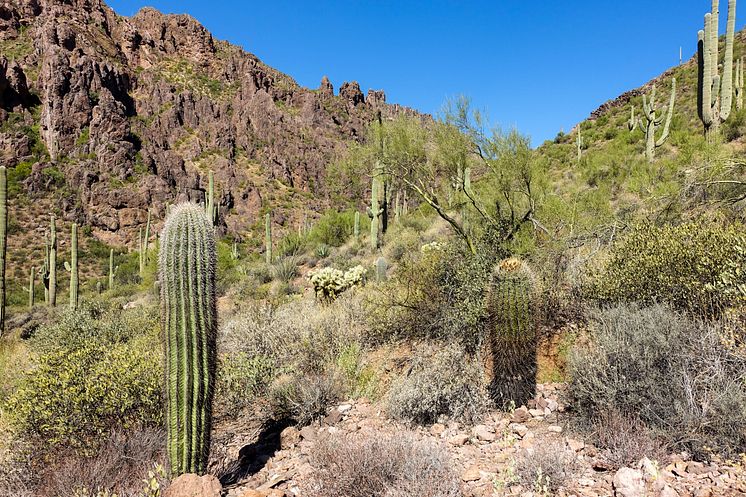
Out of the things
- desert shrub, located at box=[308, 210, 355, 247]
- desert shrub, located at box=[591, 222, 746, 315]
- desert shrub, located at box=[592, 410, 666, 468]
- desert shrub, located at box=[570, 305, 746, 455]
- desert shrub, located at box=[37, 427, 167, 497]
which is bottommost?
desert shrub, located at box=[37, 427, 167, 497]

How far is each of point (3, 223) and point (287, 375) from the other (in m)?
7.58

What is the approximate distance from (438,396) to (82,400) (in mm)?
3426

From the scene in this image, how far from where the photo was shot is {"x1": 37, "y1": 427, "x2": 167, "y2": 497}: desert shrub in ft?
10.8

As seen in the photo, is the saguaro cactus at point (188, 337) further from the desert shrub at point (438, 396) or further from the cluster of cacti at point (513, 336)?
the cluster of cacti at point (513, 336)

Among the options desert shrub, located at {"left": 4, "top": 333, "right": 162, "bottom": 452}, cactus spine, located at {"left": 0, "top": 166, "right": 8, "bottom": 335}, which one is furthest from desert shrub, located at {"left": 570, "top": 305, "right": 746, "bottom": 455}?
cactus spine, located at {"left": 0, "top": 166, "right": 8, "bottom": 335}

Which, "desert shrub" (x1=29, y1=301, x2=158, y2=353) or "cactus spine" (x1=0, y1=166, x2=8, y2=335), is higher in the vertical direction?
"cactus spine" (x1=0, y1=166, x2=8, y2=335)

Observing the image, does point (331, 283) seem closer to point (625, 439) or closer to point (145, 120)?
point (625, 439)

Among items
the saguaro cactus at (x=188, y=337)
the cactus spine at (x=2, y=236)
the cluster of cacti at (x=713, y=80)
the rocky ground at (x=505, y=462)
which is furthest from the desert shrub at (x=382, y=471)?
the cluster of cacti at (x=713, y=80)

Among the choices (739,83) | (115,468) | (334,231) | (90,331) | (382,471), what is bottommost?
(115,468)

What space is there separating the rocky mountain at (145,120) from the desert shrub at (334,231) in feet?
58.7

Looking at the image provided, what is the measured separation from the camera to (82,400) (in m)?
3.99

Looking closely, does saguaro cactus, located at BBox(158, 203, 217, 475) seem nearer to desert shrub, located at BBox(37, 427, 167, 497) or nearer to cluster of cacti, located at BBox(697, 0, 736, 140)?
desert shrub, located at BBox(37, 427, 167, 497)

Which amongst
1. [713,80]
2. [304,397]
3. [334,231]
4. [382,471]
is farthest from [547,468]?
[334,231]

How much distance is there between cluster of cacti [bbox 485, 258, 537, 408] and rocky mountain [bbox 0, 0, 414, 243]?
116ft
